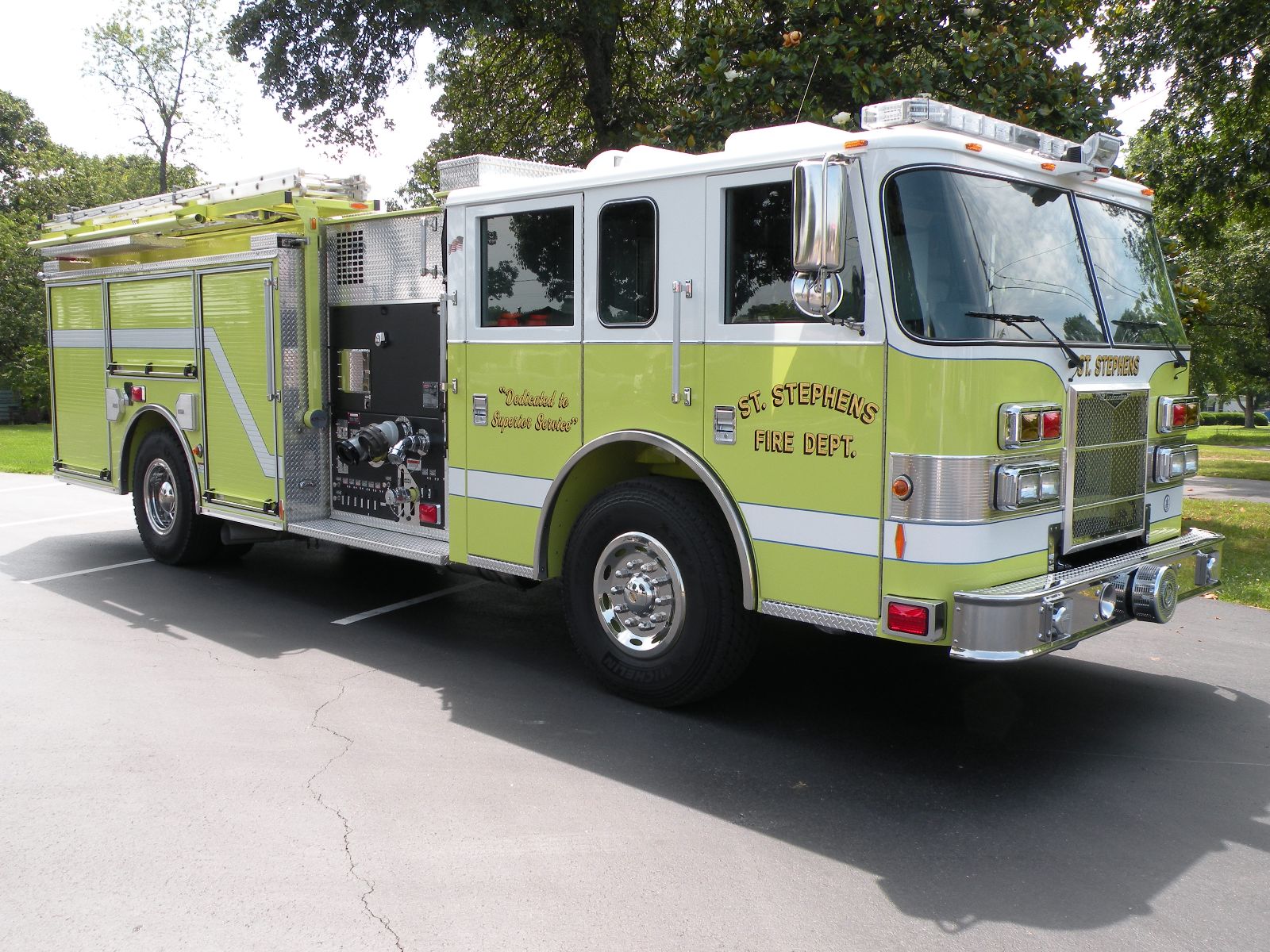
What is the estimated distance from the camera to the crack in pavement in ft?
11.4

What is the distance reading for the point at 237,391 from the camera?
302 inches

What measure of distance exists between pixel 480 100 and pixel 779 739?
1217 centimetres

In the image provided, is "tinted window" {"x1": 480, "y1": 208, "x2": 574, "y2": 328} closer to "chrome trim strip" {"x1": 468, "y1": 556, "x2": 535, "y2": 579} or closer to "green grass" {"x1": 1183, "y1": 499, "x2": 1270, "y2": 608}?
"chrome trim strip" {"x1": 468, "y1": 556, "x2": 535, "y2": 579}

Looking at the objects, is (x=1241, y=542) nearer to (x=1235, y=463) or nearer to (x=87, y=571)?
(x=87, y=571)

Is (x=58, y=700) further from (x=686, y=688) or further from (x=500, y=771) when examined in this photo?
(x=686, y=688)

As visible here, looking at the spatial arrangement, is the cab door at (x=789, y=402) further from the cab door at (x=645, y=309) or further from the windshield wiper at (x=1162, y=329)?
the windshield wiper at (x=1162, y=329)

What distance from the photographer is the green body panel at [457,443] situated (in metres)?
6.23

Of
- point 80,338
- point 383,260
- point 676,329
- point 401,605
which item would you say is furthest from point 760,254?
point 80,338

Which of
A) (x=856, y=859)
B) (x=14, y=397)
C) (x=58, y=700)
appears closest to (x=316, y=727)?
(x=58, y=700)

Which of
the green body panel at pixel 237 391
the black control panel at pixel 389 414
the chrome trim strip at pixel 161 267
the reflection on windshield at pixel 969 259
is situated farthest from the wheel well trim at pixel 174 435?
the reflection on windshield at pixel 969 259

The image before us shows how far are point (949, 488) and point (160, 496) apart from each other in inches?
267

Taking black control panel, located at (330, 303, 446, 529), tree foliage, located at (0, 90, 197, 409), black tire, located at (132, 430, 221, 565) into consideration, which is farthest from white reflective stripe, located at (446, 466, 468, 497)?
tree foliage, located at (0, 90, 197, 409)

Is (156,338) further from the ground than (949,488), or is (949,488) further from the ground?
(156,338)

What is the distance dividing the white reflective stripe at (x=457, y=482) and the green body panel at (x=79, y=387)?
4380 mm
